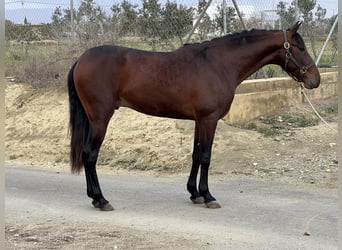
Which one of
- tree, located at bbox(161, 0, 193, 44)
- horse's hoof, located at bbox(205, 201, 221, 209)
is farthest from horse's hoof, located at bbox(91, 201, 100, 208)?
tree, located at bbox(161, 0, 193, 44)

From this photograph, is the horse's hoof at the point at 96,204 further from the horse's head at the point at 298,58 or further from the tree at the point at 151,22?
the tree at the point at 151,22

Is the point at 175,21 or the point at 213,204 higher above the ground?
the point at 175,21

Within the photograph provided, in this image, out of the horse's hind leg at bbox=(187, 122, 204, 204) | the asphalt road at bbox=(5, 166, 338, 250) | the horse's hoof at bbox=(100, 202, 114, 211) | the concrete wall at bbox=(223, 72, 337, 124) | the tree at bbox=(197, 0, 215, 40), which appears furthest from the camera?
the tree at bbox=(197, 0, 215, 40)

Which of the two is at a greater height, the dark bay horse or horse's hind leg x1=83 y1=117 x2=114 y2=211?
the dark bay horse

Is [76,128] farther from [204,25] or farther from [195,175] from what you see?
[204,25]

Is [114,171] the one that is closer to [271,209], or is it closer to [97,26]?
[271,209]

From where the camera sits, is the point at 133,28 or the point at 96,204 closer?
the point at 96,204

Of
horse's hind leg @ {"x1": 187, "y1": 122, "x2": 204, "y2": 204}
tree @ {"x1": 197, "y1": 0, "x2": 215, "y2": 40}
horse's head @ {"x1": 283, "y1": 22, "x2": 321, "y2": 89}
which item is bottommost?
horse's hind leg @ {"x1": 187, "y1": 122, "x2": 204, "y2": 204}

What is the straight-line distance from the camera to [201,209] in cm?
619

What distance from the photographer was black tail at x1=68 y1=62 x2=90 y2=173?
6340 mm

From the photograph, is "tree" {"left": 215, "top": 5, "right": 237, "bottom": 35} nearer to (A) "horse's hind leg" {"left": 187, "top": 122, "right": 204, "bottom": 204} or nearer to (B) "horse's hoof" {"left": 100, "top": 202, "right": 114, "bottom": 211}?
(A) "horse's hind leg" {"left": 187, "top": 122, "right": 204, "bottom": 204}

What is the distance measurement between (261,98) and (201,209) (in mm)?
4795

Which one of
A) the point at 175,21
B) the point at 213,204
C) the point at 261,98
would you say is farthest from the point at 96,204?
the point at 175,21

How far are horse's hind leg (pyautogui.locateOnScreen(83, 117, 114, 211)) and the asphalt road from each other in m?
0.11
